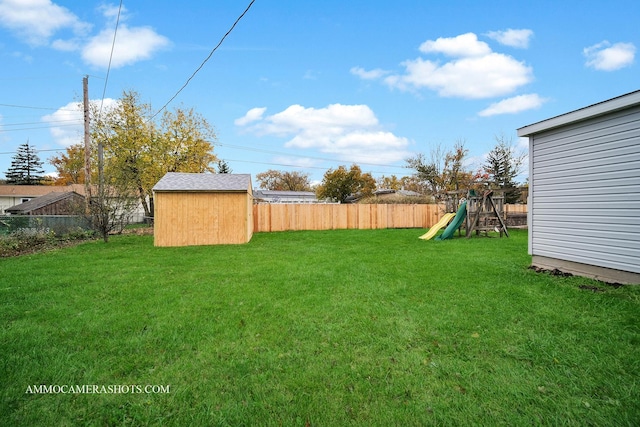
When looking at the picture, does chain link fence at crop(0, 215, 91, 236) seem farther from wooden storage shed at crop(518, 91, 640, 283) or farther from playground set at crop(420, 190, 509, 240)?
wooden storage shed at crop(518, 91, 640, 283)

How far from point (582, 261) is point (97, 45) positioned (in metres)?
13.9

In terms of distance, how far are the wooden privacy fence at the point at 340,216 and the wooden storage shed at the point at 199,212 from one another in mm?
4718

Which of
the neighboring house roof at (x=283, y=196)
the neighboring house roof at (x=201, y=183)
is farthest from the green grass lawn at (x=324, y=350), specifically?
the neighboring house roof at (x=283, y=196)

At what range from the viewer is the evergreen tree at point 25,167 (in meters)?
44.0

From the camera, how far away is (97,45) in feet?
31.9

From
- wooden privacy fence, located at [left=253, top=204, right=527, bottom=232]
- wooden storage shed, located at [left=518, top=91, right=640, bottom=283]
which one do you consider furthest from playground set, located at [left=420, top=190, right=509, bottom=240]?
wooden storage shed, located at [left=518, top=91, right=640, bottom=283]

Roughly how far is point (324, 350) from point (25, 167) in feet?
198

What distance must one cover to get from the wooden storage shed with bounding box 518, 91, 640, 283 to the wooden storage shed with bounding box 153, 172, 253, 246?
350 inches

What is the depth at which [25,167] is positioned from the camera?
44.6 metres

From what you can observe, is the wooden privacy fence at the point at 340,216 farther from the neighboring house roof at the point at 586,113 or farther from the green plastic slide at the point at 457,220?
the neighboring house roof at the point at 586,113

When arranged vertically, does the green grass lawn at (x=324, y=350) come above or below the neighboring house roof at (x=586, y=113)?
below

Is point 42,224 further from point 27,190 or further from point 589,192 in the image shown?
point 27,190

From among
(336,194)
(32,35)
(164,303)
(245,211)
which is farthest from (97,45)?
(336,194)

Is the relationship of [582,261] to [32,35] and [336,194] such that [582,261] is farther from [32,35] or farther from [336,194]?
[336,194]
